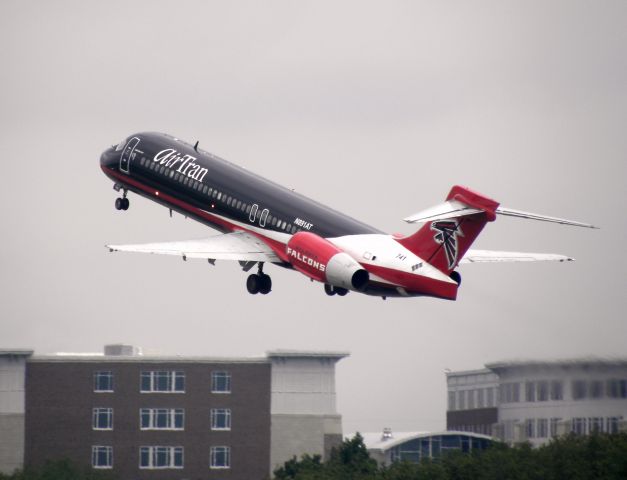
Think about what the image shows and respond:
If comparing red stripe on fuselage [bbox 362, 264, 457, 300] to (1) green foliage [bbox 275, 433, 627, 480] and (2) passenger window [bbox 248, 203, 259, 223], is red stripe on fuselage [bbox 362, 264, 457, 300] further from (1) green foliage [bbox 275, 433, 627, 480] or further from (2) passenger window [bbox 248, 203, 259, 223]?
(1) green foliage [bbox 275, 433, 627, 480]

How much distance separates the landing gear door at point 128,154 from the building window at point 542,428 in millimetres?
21818

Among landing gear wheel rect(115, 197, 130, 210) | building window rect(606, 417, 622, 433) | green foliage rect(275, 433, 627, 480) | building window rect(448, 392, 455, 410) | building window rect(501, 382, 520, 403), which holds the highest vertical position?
landing gear wheel rect(115, 197, 130, 210)

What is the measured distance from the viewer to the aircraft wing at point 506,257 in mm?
69750

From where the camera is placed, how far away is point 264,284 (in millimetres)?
74375

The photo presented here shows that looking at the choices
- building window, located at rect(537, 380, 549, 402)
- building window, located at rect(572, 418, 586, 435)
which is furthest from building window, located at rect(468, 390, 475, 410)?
building window, located at rect(537, 380, 549, 402)

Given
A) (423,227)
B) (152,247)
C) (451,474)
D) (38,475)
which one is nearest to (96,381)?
(38,475)

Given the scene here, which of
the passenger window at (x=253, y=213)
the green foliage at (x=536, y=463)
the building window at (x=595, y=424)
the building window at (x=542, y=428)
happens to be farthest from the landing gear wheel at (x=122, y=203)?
the building window at (x=595, y=424)

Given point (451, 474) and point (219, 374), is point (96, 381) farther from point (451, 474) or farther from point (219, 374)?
point (451, 474)

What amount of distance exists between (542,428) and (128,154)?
73.8 ft

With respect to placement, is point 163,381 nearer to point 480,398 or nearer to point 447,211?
point 480,398

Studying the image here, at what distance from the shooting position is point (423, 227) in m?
65.3

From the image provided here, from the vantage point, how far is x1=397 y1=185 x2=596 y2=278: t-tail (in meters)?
62.6

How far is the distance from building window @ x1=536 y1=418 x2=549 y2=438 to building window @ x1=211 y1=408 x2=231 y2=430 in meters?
39.8

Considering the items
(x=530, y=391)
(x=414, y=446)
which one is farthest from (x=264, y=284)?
(x=414, y=446)
